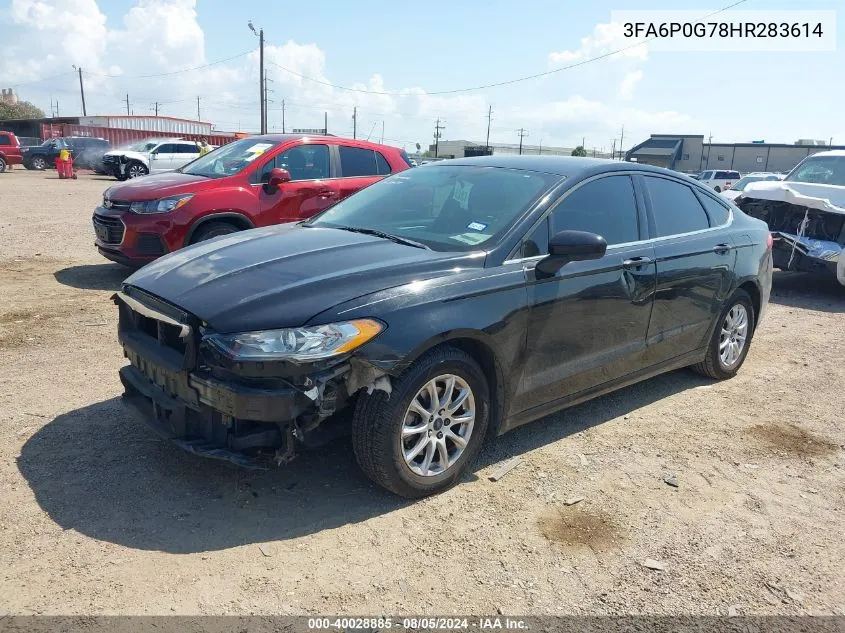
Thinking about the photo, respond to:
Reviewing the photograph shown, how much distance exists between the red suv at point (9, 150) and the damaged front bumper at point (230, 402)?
114 feet

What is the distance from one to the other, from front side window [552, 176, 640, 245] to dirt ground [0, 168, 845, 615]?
4.19 feet

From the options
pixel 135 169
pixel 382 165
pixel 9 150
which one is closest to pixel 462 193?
pixel 382 165

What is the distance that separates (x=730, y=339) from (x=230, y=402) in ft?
13.6

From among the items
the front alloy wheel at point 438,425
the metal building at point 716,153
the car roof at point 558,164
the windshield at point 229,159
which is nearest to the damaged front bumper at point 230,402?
the front alloy wheel at point 438,425

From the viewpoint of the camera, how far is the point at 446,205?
4184mm

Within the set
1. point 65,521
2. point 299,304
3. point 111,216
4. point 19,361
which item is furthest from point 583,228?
point 111,216

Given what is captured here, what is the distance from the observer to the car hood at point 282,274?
9.95 feet

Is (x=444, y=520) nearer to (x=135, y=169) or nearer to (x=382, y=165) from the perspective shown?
(x=382, y=165)

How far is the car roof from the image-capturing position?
167 inches

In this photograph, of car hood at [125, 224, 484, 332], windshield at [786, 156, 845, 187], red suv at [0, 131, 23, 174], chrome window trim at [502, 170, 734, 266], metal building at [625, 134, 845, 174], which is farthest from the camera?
metal building at [625, 134, 845, 174]

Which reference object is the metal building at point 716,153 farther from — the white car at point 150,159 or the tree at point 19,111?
the tree at point 19,111

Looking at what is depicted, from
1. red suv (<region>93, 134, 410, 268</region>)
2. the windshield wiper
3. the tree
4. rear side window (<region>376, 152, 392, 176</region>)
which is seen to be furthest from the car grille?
the tree

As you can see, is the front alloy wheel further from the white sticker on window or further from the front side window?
the white sticker on window

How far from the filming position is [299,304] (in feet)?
9.98
